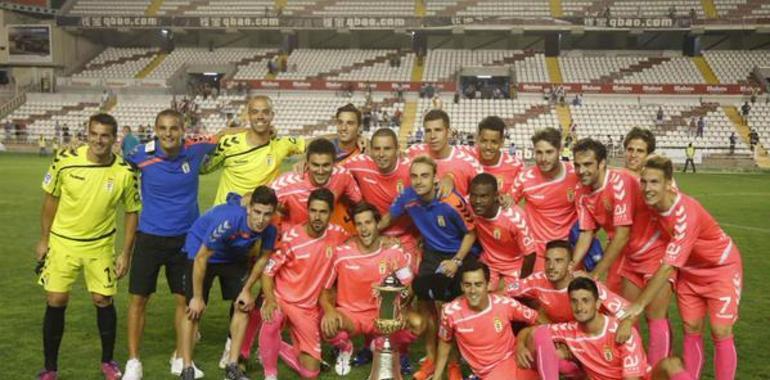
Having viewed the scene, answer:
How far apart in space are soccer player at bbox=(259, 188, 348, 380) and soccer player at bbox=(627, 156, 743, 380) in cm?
240

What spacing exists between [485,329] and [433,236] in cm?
95

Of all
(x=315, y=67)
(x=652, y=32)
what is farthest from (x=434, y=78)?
(x=652, y=32)

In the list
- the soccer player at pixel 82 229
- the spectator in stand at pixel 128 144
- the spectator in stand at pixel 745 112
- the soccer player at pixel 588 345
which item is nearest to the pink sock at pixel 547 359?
the soccer player at pixel 588 345

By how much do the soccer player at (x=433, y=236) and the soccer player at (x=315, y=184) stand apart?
475 mm

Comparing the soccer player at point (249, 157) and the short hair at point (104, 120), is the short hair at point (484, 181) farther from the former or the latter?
the short hair at point (104, 120)

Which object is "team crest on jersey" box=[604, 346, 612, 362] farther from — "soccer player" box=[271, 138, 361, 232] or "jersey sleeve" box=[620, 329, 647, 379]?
"soccer player" box=[271, 138, 361, 232]

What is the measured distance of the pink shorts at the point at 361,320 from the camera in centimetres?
599

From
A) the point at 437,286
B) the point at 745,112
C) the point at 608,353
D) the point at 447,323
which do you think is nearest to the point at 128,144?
the point at 437,286

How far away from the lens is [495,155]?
647cm

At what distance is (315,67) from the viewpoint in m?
45.2

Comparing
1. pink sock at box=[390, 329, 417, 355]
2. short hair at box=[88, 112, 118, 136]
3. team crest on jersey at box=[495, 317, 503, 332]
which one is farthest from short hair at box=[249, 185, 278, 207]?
team crest on jersey at box=[495, 317, 503, 332]

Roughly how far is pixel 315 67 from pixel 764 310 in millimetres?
39175

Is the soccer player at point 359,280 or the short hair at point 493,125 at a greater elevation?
the short hair at point 493,125

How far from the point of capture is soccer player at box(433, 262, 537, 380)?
5.34m
